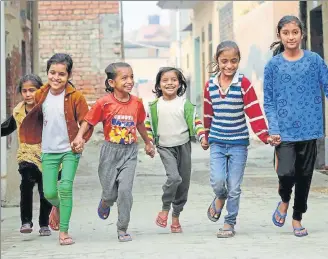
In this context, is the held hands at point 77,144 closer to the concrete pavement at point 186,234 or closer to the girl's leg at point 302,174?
the concrete pavement at point 186,234

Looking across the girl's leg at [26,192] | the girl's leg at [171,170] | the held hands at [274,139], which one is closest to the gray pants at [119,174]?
the girl's leg at [171,170]

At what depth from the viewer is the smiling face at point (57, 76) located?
21.0ft

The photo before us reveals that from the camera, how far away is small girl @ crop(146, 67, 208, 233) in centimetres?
663

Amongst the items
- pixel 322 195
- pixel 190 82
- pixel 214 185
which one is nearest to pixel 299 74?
pixel 214 185

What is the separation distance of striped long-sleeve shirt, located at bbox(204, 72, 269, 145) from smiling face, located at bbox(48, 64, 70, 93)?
1.17 m

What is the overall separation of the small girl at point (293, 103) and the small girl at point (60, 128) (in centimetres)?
148

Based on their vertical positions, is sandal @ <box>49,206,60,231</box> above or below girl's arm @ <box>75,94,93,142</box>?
below

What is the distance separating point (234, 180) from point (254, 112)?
570mm

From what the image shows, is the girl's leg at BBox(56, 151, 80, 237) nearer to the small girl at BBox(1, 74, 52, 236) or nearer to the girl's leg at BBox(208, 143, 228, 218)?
the small girl at BBox(1, 74, 52, 236)

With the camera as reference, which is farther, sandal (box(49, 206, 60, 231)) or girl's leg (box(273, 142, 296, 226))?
sandal (box(49, 206, 60, 231))

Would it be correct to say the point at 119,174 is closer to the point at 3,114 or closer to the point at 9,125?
the point at 9,125

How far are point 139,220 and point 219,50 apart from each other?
1959 millimetres

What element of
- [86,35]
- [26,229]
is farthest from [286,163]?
[86,35]

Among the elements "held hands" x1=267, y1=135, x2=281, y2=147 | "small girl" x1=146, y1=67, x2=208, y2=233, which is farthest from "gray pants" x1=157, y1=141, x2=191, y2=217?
"held hands" x1=267, y1=135, x2=281, y2=147
